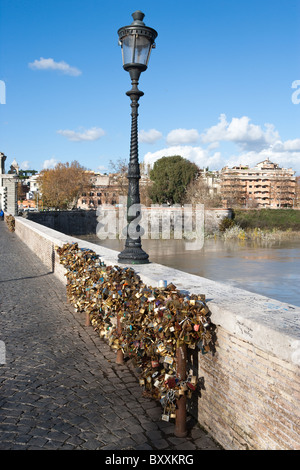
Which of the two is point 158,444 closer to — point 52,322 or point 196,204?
point 52,322

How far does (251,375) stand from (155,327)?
95cm

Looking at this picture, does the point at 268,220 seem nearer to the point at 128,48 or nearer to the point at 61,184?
the point at 61,184

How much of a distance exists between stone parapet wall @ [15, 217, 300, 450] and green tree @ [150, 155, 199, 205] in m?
49.0

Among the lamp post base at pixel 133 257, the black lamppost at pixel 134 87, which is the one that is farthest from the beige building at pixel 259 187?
the lamp post base at pixel 133 257

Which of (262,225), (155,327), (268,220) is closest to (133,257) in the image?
(155,327)

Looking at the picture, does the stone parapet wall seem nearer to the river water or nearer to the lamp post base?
the lamp post base

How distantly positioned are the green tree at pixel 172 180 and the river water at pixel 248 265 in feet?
80.8

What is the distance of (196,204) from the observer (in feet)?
138

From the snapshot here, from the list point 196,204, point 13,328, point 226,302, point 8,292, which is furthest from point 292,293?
point 196,204

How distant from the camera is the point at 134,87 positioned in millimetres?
7094

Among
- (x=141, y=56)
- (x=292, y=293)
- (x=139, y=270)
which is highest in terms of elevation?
(x=141, y=56)

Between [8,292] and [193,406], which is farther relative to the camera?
[8,292]

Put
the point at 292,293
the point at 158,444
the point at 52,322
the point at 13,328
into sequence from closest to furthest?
the point at 158,444 < the point at 13,328 < the point at 52,322 < the point at 292,293
